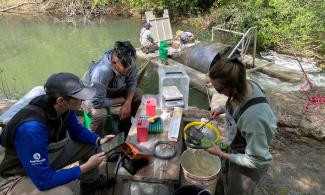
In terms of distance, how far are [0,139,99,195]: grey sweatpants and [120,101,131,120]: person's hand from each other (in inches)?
42.8

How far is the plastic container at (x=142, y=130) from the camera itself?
2865 mm

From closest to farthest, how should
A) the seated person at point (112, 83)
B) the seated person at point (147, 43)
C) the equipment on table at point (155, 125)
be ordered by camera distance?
the equipment on table at point (155, 125) → the seated person at point (112, 83) → the seated person at point (147, 43)

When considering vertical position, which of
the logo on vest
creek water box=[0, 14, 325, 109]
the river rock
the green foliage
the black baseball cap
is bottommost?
the river rock

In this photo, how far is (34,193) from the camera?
230cm

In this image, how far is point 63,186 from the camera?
2.46 meters

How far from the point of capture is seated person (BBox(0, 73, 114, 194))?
6.88 feet

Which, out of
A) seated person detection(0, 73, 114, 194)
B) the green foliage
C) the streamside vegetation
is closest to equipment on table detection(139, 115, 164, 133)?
seated person detection(0, 73, 114, 194)

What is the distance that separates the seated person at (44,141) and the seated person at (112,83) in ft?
2.94

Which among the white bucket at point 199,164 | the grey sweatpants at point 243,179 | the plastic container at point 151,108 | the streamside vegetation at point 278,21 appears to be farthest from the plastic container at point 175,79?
the streamside vegetation at point 278,21

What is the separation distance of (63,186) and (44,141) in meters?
0.53

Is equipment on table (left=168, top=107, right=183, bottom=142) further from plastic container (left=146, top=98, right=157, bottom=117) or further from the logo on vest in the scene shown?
the logo on vest

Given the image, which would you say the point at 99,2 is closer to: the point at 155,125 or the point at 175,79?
the point at 175,79

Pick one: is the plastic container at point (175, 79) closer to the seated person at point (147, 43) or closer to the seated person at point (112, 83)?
the seated person at point (112, 83)

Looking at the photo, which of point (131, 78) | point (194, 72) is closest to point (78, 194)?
point (131, 78)
